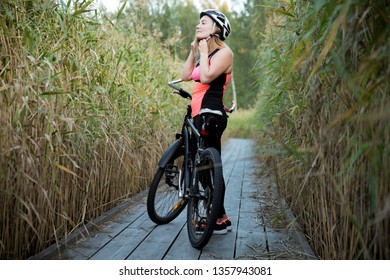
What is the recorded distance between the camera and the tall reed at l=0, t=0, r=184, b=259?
2.24 metres

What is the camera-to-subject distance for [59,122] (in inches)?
104

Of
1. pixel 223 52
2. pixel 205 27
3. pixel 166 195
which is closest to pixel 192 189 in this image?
pixel 166 195

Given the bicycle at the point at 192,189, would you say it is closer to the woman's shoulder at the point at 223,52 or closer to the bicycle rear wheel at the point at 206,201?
the bicycle rear wheel at the point at 206,201

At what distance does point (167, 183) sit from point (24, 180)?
1.29 m

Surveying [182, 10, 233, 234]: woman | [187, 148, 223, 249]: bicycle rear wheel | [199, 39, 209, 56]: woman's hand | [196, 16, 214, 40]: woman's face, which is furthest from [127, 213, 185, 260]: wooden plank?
[196, 16, 214, 40]: woman's face

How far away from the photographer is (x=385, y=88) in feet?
5.45

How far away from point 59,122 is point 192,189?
938 millimetres

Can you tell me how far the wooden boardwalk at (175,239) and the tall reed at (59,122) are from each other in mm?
119

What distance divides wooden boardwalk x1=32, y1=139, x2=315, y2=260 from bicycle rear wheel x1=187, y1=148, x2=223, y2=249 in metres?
0.10

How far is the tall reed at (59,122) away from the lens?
2242 millimetres

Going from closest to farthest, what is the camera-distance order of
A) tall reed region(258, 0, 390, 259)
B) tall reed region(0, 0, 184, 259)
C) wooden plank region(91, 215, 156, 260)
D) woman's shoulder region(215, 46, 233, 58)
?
tall reed region(258, 0, 390, 259) → tall reed region(0, 0, 184, 259) → wooden plank region(91, 215, 156, 260) → woman's shoulder region(215, 46, 233, 58)

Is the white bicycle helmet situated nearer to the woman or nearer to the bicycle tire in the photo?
the woman

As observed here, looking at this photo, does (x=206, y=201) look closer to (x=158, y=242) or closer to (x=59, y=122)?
(x=158, y=242)
